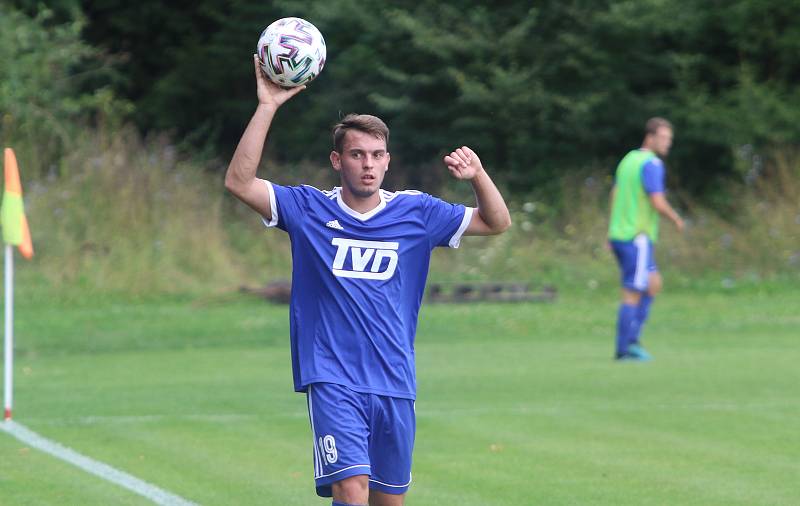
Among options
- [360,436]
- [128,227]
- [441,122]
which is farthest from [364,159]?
[441,122]

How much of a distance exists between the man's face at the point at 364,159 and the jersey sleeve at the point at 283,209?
0.26m

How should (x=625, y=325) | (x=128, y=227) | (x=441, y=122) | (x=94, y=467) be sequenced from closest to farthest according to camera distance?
(x=94, y=467), (x=625, y=325), (x=128, y=227), (x=441, y=122)

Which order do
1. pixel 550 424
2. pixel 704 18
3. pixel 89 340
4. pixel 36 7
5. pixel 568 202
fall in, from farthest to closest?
pixel 36 7, pixel 704 18, pixel 568 202, pixel 89 340, pixel 550 424

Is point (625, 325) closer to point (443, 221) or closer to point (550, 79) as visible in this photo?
point (443, 221)

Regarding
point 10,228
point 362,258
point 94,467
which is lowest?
point 94,467

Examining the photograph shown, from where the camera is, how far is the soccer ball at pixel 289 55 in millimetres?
6363

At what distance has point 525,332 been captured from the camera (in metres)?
18.8

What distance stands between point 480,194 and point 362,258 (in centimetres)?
57

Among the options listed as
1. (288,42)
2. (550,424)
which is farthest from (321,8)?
(288,42)

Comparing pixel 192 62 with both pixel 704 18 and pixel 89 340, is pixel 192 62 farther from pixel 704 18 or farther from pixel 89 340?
pixel 89 340

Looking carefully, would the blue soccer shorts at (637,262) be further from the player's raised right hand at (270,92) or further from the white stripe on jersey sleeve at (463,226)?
the player's raised right hand at (270,92)

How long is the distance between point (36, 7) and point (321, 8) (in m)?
7.00

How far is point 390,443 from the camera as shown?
6.21 meters

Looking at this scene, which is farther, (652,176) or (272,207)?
(652,176)
